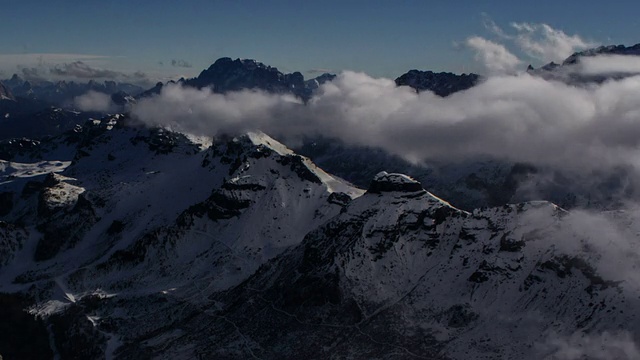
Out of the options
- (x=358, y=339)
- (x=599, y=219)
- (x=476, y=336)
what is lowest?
(x=358, y=339)

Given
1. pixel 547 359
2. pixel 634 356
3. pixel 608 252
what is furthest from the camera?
pixel 608 252

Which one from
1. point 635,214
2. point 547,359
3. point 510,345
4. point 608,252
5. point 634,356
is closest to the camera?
point 634,356

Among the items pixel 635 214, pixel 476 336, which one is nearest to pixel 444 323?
pixel 476 336

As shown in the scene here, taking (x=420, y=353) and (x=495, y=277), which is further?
(x=495, y=277)

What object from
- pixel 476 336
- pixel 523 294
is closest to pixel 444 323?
pixel 476 336

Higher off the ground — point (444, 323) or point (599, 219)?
point (599, 219)

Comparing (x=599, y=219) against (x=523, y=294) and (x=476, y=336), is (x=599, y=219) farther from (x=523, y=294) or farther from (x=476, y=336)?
(x=476, y=336)

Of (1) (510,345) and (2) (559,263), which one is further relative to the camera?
(2) (559,263)

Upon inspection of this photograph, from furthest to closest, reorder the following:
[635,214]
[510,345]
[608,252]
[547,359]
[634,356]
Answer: [635,214] → [608,252] → [510,345] → [547,359] → [634,356]

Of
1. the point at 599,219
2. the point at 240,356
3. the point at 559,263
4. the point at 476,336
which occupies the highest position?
the point at 599,219

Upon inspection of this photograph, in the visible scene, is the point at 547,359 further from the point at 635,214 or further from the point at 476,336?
the point at 635,214
